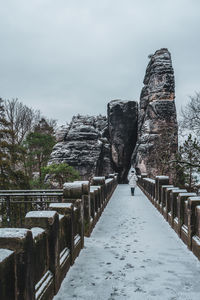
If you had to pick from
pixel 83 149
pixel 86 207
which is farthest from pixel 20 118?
pixel 86 207

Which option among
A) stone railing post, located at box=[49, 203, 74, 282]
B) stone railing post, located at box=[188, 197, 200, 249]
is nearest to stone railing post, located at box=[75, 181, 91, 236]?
stone railing post, located at box=[49, 203, 74, 282]

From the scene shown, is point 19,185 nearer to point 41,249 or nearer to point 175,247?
point 175,247

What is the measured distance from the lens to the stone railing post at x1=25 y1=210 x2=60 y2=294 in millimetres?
3238

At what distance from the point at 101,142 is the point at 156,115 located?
8.56 metres

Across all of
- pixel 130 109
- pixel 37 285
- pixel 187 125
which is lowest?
pixel 37 285

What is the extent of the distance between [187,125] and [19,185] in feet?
45.6

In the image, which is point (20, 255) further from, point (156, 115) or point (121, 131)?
point (121, 131)

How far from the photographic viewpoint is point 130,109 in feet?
126

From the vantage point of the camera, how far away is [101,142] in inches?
1358

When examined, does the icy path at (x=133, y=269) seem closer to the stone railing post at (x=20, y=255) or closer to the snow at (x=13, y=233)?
the stone railing post at (x=20, y=255)

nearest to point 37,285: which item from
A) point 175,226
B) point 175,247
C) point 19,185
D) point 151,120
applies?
point 175,247

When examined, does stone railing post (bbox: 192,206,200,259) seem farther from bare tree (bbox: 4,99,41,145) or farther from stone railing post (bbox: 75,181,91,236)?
bare tree (bbox: 4,99,41,145)

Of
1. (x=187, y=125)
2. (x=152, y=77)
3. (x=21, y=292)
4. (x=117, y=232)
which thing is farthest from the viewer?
(x=152, y=77)

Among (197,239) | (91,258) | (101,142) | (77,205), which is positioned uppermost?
(101,142)
